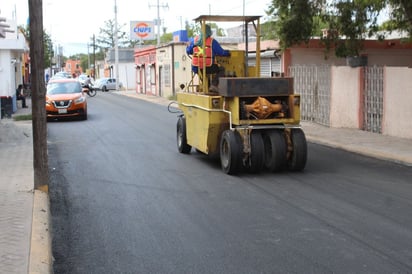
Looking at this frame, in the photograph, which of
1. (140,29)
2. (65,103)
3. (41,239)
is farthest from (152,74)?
(41,239)

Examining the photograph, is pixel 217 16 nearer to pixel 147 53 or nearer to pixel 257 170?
pixel 257 170

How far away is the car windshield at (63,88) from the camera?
25594 mm

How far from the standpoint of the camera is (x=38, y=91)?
9289 mm

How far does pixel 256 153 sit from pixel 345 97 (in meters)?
9.30

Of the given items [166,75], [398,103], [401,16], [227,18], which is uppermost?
[401,16]

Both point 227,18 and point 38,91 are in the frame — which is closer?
point 38,91

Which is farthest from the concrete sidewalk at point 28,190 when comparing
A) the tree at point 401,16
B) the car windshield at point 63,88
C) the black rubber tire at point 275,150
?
the car windshield at point 63,88

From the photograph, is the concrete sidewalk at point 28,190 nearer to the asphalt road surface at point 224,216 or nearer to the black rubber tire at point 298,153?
the asphalt road surface at point 224,216

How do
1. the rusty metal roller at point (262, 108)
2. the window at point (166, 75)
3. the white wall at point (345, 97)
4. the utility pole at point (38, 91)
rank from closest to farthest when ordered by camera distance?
the utility pole at point (38, 91) → the rusty metal roller at point (262, 108) → the white wall at point (345, 97) → the window at point (166, 75)

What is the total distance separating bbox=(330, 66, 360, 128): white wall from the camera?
19.0 m

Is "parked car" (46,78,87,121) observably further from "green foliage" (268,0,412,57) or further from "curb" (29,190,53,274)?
"curb" (29,190,53,274)

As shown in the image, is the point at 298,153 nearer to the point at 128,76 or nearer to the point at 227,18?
the point at 227,18

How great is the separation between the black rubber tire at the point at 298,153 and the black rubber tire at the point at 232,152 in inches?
39.2

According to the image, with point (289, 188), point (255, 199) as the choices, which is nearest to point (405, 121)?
point (289, 188)
